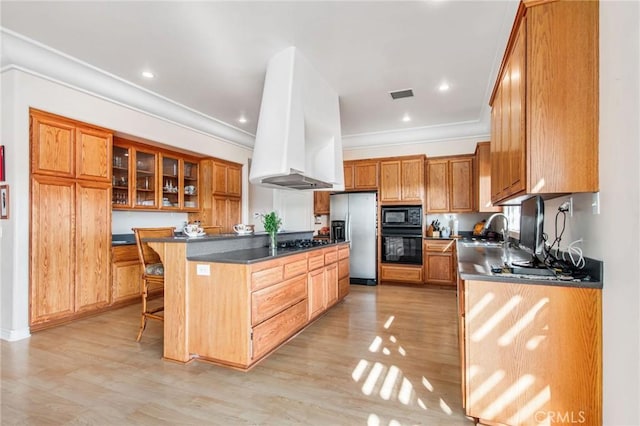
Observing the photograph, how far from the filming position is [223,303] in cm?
246

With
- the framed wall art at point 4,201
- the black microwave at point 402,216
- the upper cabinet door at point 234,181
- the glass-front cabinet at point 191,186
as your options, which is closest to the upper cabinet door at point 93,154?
the framed wall art at point 4,201

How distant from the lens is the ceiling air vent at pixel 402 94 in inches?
162

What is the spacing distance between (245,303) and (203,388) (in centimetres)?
63

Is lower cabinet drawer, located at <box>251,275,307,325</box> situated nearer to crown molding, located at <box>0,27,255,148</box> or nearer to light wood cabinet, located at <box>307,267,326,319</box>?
light wood cabinet, located at <box>307,267,326,319</box>

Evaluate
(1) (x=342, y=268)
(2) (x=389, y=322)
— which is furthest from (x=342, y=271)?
(2) (x=389, y=322)

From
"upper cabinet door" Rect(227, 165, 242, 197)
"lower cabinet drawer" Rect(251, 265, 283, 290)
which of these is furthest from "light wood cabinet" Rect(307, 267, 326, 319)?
"upper cabinet door" Rect(227, 165, 242, 197)

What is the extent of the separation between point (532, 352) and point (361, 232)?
4054 millimetres

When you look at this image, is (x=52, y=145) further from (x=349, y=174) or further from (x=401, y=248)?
(x=401, y=248)

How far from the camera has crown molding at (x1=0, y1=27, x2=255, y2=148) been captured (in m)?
3.00

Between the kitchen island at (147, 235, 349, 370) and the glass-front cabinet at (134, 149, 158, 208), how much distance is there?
8.01ft

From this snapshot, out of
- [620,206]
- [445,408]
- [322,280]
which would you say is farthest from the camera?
[322,280]

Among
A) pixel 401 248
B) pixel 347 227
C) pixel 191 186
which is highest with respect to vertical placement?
pixel 191 186

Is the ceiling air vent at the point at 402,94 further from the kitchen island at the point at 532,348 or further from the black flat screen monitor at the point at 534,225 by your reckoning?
the kitchen island at the point at 532,348

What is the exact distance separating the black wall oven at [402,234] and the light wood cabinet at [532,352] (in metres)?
3.76
